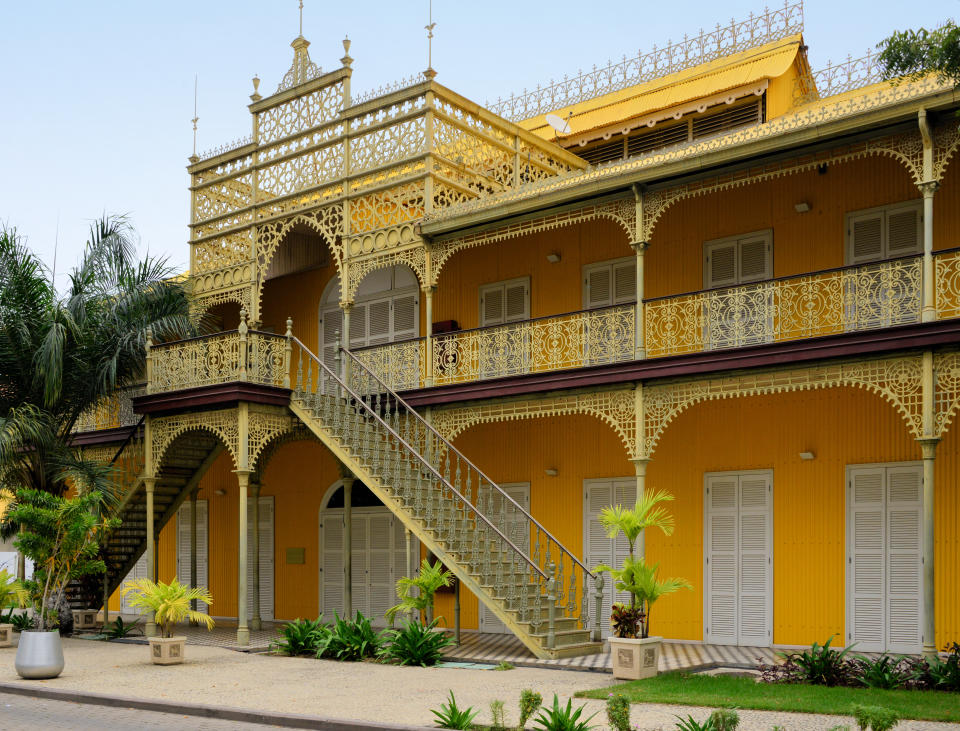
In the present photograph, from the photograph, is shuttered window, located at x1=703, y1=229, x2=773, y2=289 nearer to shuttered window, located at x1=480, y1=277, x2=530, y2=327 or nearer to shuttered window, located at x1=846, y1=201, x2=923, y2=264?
shuttered window, located at x1=846, y1=201, x2=923, y2=264

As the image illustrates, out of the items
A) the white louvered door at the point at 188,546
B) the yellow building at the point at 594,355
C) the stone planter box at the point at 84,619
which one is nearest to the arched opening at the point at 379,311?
the yellow building at the point at 594,355

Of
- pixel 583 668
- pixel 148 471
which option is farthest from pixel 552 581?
pixel 148 471

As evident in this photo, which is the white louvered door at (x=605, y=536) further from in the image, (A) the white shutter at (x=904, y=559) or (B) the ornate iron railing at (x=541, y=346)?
(A) the white shutter at (x=904, y=559)

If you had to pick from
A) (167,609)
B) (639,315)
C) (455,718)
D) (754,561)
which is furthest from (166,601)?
(754,561)

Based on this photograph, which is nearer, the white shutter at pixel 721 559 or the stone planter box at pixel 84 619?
the white shutter at pixel 721 559

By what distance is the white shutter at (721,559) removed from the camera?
15.6 m

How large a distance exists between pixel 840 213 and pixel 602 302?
3.93m

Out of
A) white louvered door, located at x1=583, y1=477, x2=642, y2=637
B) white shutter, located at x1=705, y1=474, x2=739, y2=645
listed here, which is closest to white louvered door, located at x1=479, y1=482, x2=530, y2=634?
white louvered door, located at x1=583, y1=477, x2=642, y2=637

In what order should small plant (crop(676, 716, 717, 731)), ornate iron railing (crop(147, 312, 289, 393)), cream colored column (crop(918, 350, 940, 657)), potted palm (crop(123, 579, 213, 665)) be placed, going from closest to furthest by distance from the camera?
1. small plant (crop(676, 716, 717, 731))
2. cream colored column (crop(918, 350, 940, 657))
3. potted palm (crop(123, 579, 213, 665))
4. ornate iron railing (crop(147, 312, 289, 393))

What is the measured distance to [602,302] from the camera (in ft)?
57.6

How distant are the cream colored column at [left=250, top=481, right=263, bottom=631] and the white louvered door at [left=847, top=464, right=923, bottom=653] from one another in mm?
10193

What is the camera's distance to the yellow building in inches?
546

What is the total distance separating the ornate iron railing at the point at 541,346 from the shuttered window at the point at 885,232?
310 centimetres

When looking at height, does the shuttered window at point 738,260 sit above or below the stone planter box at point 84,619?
above
